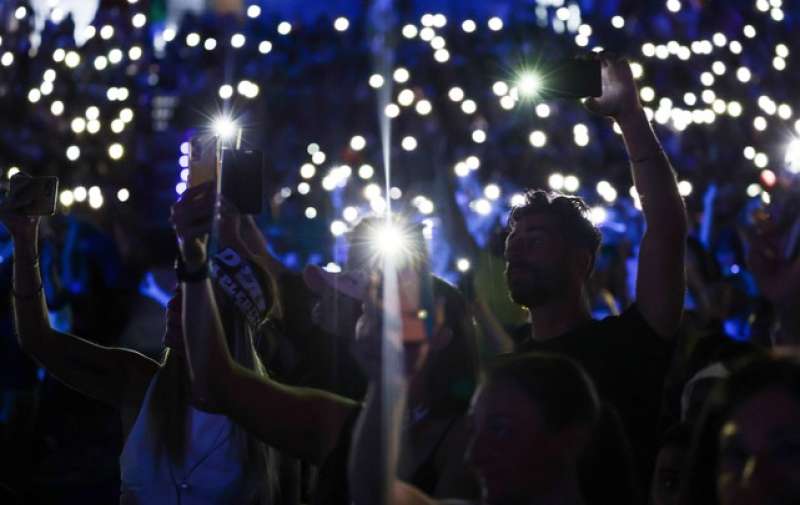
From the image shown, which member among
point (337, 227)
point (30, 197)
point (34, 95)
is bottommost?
point (30, 197)

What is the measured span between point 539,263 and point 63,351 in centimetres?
161

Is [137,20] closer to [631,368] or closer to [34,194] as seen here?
[34,194]

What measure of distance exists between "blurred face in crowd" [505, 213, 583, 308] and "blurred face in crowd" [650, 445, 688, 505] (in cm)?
61

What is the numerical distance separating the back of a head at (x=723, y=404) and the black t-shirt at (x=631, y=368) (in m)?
0.83

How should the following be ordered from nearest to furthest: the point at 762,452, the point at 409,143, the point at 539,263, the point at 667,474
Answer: the point at 762,452 → the point at 667,474 → the point at 539,263 → the point at 409,143

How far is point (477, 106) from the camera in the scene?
27.1 feet

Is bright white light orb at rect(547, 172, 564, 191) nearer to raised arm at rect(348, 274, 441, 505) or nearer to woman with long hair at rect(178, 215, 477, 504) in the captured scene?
woman with long hair at rect(178, 215, 477, 504)

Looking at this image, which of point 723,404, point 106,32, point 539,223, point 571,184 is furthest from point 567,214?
point 106,32

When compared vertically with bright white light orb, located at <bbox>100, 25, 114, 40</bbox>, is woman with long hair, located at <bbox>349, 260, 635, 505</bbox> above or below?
below

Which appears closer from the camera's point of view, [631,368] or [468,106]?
[631,368]

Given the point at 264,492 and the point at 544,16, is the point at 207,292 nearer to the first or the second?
the point at 264,492

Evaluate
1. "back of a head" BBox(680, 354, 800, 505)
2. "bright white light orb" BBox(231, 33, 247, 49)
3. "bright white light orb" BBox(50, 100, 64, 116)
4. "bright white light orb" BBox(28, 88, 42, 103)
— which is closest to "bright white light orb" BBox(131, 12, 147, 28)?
"bright white light orb" BBox(231, 33, 247, 49)

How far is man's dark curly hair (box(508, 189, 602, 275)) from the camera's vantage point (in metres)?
3.55

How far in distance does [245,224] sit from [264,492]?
1.59 metres
